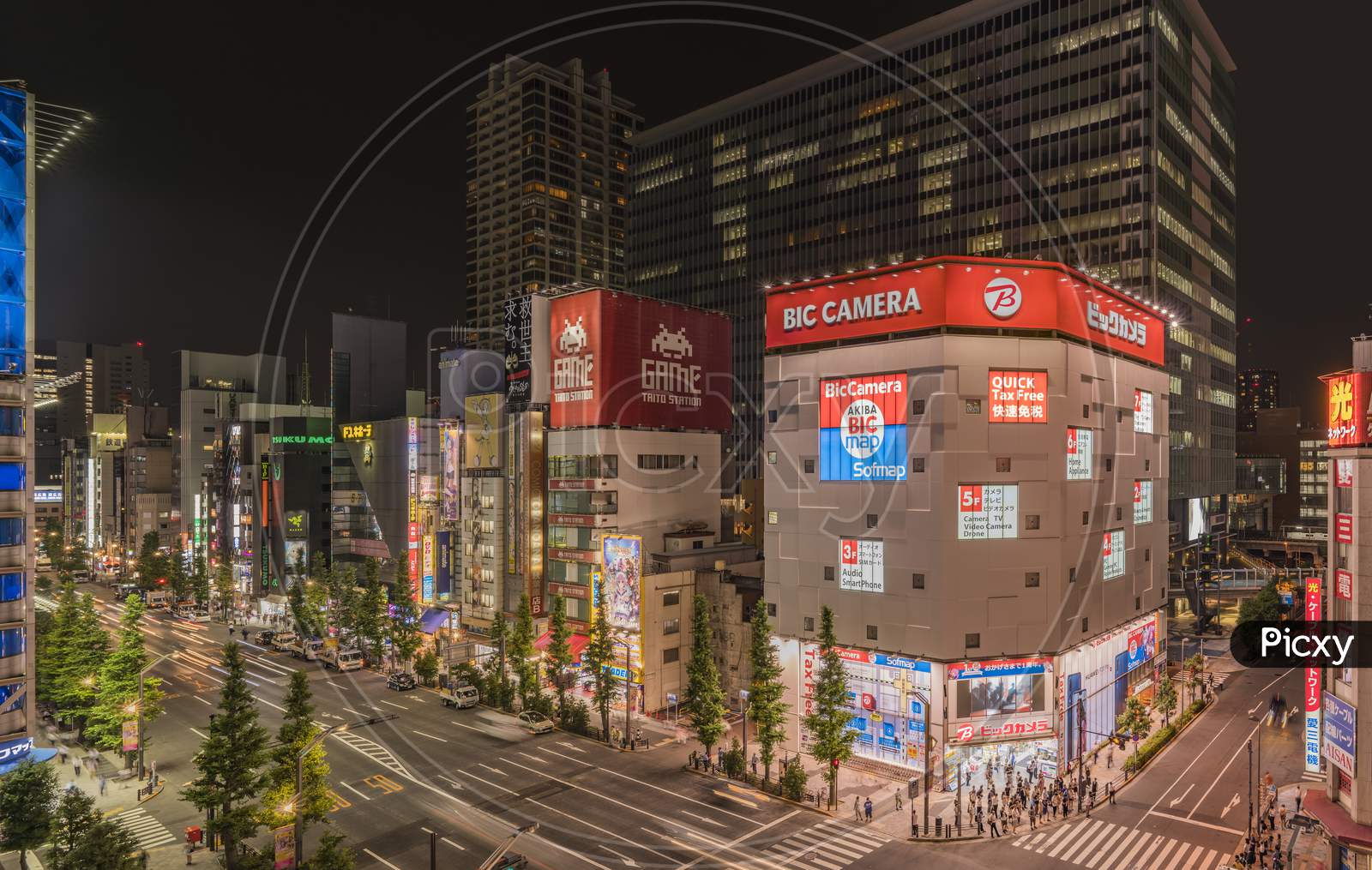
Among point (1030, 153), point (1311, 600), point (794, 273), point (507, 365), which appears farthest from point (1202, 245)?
point (507, 365)

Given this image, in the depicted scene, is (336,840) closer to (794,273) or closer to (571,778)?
(571,778)

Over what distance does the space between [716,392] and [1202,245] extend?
90.4 metres

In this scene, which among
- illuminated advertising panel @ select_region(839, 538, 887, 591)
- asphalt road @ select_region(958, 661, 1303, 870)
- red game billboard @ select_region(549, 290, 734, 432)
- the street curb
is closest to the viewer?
asphalt road @ select_region(958, 661, 1303, 870)

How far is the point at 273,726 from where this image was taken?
193 ft

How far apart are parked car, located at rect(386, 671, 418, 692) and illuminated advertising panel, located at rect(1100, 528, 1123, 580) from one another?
58.3 m

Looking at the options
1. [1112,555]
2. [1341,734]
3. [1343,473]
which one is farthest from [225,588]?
[1343,473]

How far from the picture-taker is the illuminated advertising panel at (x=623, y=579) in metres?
65.6

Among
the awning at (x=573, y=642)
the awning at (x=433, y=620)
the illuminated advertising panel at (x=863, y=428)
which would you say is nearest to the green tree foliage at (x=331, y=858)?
the awning at (x=573, y=642)

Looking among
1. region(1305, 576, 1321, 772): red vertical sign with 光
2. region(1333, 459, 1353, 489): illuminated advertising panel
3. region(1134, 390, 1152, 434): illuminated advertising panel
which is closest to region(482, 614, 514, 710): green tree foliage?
region(1305, 576, 1321, 772): red vertical sign with 光

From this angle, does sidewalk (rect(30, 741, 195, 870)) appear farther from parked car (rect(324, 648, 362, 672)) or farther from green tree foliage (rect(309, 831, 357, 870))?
parked car (rect(324, 648, 362, 672))

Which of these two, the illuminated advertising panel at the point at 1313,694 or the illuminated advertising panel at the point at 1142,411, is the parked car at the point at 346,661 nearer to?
the illuminated advertising panel at the point at 1142,411

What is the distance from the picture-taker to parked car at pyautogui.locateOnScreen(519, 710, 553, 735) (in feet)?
193

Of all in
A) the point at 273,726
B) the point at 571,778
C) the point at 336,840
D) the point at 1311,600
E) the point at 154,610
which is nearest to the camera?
the point at 336,840

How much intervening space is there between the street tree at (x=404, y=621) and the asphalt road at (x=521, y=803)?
31.1 ft
